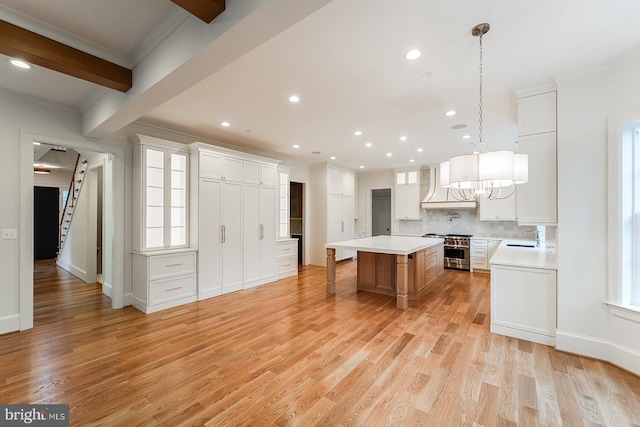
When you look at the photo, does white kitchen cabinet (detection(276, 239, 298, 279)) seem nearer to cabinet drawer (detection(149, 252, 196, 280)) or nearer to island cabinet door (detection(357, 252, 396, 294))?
island cabinet door (detection(357, 252, 396, 294))

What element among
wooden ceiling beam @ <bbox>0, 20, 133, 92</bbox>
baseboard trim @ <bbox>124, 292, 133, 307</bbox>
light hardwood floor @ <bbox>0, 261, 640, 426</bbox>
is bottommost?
light hardwood floor @ <bbox>0, 261, 640, 426</bbox>

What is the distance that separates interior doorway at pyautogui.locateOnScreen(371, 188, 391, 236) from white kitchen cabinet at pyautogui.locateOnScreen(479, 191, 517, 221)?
13.0ft

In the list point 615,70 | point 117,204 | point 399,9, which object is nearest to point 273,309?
point 117,204

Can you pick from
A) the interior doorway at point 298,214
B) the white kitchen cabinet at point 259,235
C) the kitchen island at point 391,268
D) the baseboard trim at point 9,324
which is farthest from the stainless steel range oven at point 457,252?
the baseboard trim at point 9,324

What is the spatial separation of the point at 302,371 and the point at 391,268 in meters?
2.59

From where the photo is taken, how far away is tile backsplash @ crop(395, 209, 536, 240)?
6.42m

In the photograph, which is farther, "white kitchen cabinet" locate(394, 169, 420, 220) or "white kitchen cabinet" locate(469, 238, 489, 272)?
"white kitchen cabinet" locate(394, 169, 420, 220)

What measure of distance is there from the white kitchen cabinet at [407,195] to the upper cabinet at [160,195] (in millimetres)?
5774

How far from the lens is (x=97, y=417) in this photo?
180 cm

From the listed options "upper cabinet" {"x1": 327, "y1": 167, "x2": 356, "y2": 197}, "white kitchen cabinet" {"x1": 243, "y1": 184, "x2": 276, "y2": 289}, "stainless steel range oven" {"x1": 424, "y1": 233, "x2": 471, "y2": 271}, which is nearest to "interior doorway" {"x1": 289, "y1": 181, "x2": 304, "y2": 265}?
"upper cabinet" {"x1": 327, "y1": 167, "x2": 356, "y2": 197}

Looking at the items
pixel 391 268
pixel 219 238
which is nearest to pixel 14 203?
pixel 219 238

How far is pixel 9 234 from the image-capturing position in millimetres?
3162

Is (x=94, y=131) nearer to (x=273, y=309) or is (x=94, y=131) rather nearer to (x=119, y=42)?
(x=119, y=42)

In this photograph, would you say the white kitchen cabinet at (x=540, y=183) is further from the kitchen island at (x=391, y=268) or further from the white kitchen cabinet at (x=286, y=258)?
the white kitchen cabinet at (x=286, y=258)
